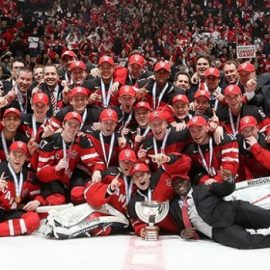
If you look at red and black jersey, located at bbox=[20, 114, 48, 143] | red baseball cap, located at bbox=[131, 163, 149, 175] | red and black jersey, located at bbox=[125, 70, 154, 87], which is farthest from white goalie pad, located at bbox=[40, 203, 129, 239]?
red and black jersey, located at bbox=[125, 70, 154, 87]

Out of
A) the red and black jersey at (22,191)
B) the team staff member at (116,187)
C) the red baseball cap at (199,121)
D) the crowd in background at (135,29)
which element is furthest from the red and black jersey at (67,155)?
the crowd in background at (135,29)

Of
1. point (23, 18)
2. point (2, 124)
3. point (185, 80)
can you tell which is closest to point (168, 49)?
point (23, 18)

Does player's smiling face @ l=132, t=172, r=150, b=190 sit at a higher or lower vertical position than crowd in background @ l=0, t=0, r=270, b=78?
lower

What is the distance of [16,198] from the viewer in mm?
5266

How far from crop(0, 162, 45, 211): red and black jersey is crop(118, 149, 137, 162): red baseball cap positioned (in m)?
0.96

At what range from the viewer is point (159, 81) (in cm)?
639

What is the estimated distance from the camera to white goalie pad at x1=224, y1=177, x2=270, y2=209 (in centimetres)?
491

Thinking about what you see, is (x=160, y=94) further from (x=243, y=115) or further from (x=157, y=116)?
(x=157, y=116)

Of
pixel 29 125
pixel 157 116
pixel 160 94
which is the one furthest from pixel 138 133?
pixel 29 125

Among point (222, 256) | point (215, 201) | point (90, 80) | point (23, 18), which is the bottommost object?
point (222, 256)

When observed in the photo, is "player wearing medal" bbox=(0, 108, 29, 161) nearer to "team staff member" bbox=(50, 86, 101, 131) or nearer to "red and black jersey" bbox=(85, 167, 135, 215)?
"team staff member" bbox=(50, 86, 101, 131)

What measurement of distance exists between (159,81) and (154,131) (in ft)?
3.86

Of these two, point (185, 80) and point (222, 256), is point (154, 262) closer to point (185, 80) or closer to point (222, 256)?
point (222, 256)

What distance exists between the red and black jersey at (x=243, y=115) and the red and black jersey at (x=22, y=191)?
2.10 meters
